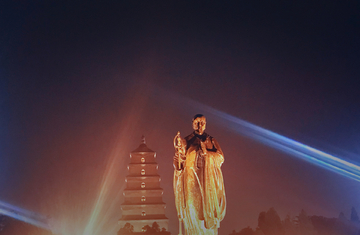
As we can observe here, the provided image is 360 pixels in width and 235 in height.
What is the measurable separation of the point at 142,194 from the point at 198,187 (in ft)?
61.1

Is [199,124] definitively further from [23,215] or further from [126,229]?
[126,229]

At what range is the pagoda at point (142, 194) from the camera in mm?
22438

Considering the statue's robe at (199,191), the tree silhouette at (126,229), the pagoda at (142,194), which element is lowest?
the statue's robe at (199,191)

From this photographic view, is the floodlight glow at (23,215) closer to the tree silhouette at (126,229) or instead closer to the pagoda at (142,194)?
the tree silhouette at (126,229)

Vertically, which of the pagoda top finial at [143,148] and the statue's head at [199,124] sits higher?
the pagoda top finial at [143,148]

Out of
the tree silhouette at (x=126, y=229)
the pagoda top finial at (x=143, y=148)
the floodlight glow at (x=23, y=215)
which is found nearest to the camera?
the floodlight glow at (x=23, y=215)

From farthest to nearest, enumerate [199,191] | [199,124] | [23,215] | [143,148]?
[143,148], [23,215], [199,124], [199,191]

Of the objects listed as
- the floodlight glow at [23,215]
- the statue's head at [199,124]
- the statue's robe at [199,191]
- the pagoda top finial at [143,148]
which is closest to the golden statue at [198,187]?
the statue's robe at [199,191]

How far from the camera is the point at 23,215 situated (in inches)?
707

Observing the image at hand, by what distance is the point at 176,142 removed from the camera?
17.9 feet

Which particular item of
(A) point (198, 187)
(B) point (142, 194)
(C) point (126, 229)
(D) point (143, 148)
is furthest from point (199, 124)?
(D) point (143, 148)

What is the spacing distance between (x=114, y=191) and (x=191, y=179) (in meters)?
16.5

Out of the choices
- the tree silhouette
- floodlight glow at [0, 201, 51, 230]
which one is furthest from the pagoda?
floodlight glow at [0, 201, 51, 230]

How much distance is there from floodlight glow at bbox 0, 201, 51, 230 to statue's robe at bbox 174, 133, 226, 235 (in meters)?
15.0
